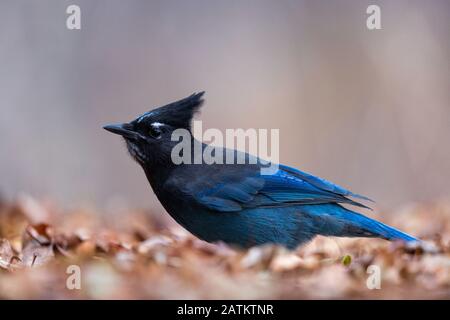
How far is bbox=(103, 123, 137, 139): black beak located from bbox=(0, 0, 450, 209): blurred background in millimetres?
3597

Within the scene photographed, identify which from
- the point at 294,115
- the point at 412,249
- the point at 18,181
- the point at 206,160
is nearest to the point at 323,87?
the point at 294,115

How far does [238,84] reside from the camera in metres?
10.5

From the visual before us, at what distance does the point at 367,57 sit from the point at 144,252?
Result: 625cm

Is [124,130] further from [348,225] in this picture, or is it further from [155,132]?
[348,225]

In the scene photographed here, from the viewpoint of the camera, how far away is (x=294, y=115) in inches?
403

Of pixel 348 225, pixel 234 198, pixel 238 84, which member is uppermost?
pixel 238 84

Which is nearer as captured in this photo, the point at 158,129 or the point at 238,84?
the point at 158,129

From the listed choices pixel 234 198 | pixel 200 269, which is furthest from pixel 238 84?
pixel 200 269

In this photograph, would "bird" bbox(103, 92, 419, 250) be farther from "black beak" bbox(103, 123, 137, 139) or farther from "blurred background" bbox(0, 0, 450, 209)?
"blurred background" bbox(0, 0, 450, 209)

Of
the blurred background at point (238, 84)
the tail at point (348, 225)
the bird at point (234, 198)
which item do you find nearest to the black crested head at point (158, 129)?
the bird at point (234, 198)

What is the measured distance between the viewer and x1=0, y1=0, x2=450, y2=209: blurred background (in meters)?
9.20

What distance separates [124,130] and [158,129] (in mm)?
250

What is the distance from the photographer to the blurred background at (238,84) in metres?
9.20

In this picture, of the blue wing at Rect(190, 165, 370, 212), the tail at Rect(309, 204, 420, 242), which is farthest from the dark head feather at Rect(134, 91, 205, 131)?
the tail at Rect(309, 204, 420, 242)
